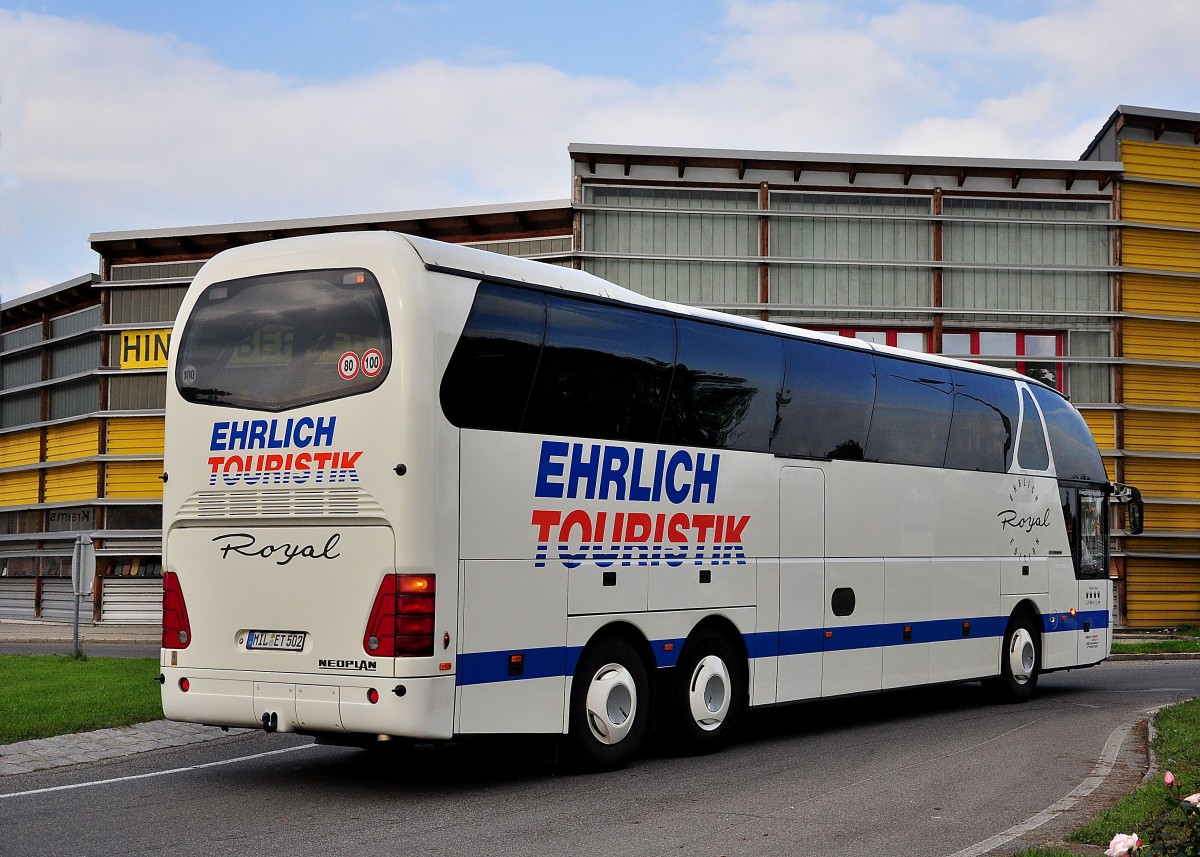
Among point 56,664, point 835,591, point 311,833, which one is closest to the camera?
point 311,833

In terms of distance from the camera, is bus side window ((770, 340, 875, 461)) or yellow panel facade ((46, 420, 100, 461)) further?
yellow panel facade ((46, 420, 100, 461))

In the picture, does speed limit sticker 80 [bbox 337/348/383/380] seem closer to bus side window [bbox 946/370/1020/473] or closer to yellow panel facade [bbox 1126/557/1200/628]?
bus side window [bbox 946/370/1020/473]

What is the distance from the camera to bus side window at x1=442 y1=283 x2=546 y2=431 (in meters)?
9.88

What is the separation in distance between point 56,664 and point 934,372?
483 inches

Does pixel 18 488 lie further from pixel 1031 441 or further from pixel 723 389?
pixel 723 389

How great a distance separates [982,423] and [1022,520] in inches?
61.0

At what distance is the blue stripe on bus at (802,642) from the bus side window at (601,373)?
1.66 metres

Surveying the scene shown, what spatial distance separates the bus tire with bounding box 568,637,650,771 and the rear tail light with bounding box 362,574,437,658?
163cm

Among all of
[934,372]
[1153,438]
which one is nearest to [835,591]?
[934,372]

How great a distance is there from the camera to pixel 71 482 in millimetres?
35719

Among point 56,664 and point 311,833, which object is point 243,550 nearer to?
point 311,833

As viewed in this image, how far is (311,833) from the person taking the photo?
8391mm

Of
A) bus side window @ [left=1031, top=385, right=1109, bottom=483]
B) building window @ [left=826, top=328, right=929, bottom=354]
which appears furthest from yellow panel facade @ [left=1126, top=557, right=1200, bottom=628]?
bus side window @ [left=1031, top=385, right=1109, bottom=483]

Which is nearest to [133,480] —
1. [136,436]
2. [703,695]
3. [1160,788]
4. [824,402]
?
[136,436]
